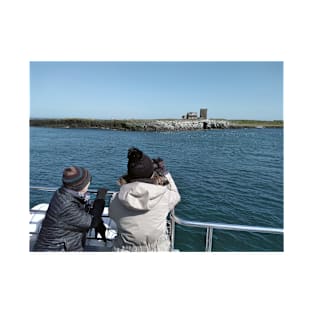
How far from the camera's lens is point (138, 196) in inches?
71.1

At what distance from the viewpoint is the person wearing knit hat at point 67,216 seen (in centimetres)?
196

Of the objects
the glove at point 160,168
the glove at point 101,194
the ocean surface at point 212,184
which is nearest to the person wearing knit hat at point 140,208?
the glove at point 160,168

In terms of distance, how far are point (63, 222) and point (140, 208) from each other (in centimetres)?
68

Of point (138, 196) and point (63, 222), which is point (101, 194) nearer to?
point (63, 222)

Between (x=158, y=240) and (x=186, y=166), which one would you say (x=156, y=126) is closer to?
(x=186, y=166)

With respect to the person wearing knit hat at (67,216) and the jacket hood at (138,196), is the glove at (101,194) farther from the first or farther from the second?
the jacket hood at (138,196)

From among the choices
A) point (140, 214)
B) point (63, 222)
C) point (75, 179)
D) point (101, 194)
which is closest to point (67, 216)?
point (63, 222)
